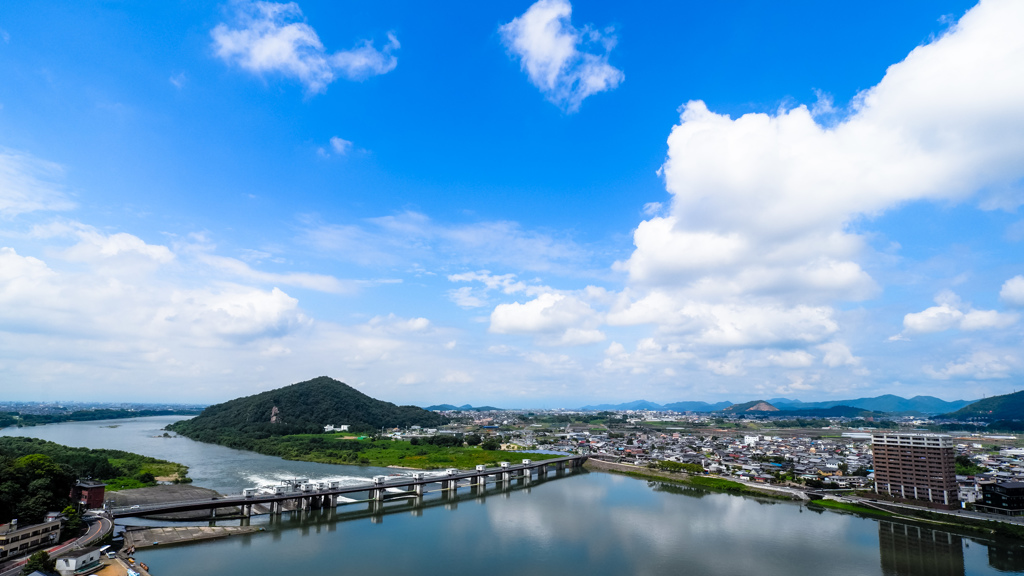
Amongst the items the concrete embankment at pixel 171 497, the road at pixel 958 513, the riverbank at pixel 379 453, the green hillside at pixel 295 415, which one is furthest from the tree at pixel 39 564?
the green hillside at pixel 295 415

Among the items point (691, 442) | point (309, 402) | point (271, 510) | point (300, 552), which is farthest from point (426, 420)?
point (300, 552)

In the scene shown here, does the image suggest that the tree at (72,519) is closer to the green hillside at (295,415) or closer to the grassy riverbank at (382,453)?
the grassy riverbank at (382,453)

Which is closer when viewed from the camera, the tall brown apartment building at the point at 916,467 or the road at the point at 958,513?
the road at the point at 958,513

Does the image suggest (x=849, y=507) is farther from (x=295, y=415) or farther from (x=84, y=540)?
(x=295, y=415)

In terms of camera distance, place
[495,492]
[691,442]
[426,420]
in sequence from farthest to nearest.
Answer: [426,420] → [691,442] → [495,492]

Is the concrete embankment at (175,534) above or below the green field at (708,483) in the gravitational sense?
above

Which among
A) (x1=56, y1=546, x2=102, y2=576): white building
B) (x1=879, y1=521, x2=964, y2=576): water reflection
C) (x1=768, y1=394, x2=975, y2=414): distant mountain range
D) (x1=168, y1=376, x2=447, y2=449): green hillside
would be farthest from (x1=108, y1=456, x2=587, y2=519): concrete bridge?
(x1=768, y1=394, x2=975, y2=414): distant mountain range

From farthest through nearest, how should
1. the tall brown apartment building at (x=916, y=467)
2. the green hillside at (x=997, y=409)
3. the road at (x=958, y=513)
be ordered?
the green hillside at (x=997, y=409) < the tall brown apartment building at (x=916, y=467) < the road at (x=958, y=513)

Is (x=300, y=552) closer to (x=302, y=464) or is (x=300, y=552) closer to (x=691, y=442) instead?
(x=302, y=464)
